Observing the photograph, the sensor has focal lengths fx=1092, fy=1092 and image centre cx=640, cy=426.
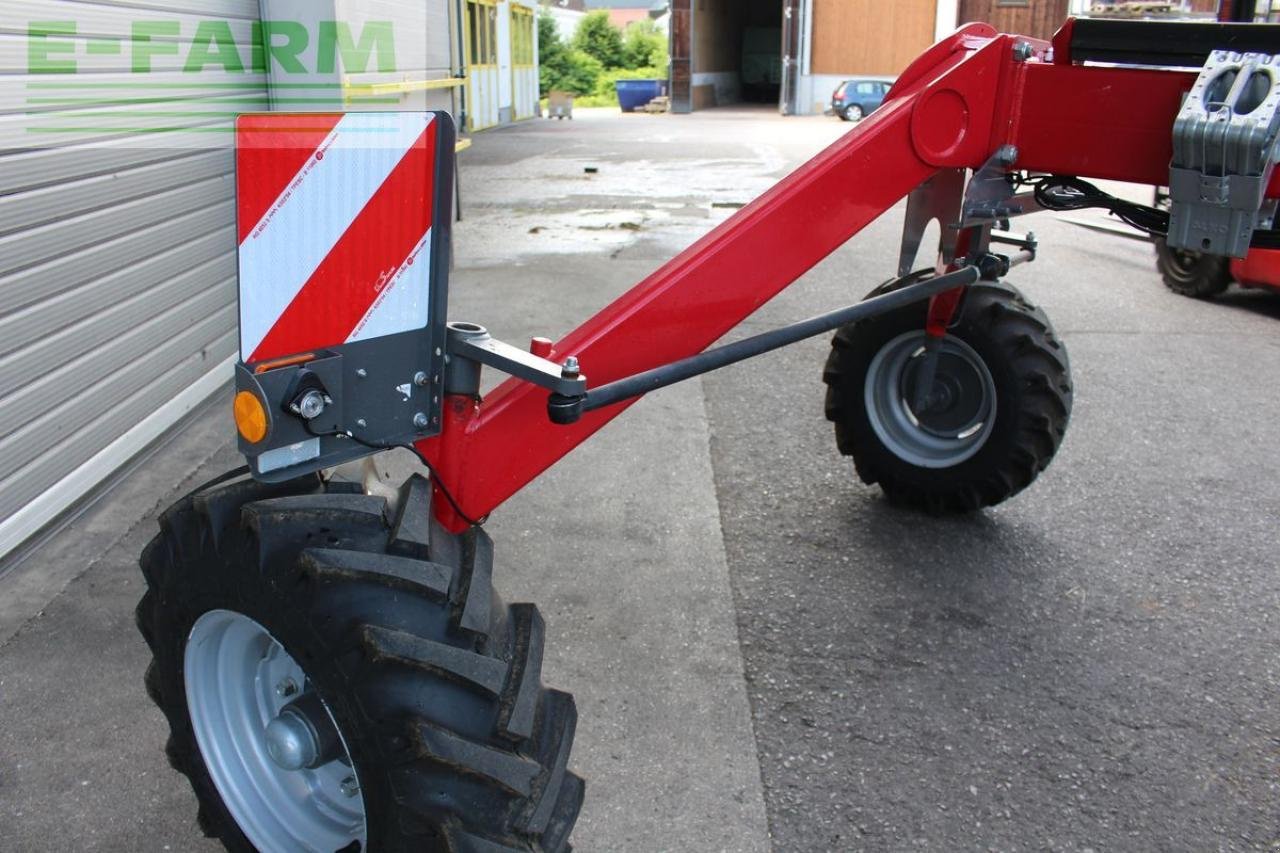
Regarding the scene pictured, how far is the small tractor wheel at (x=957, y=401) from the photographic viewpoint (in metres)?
3.59

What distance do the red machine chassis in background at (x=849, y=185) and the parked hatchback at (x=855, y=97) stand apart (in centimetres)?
2932

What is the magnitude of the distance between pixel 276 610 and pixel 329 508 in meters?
0.19

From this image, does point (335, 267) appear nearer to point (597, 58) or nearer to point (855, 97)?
point (855, 97)

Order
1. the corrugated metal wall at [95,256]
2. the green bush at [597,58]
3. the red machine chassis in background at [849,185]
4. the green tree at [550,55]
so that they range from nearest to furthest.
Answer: the red machine chassis in background at [849,185] < the corrugated metal wall at [95,256] < the green tree at [550,55] < the green bush at [597,58]

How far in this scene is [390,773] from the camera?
1.79 meters

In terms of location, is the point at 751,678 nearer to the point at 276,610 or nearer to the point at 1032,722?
the point at 1032,722

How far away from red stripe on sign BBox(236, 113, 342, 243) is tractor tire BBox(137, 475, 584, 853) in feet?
1.65

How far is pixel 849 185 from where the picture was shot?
7.95 feet

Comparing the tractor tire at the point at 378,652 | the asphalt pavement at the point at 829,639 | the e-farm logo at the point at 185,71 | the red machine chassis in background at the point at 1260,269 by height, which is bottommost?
the asphalt pavement at the point at 829,639

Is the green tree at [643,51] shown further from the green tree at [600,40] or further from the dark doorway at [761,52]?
the dark doorway at [761,52]

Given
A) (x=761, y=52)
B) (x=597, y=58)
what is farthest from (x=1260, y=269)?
(x=597, y=58)

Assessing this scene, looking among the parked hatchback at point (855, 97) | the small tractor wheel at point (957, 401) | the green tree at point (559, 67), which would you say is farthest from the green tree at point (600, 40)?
the small tractor wheel at point (957, 401)

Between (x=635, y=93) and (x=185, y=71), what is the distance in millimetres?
31718

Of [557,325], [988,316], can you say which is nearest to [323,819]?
[988,316]
